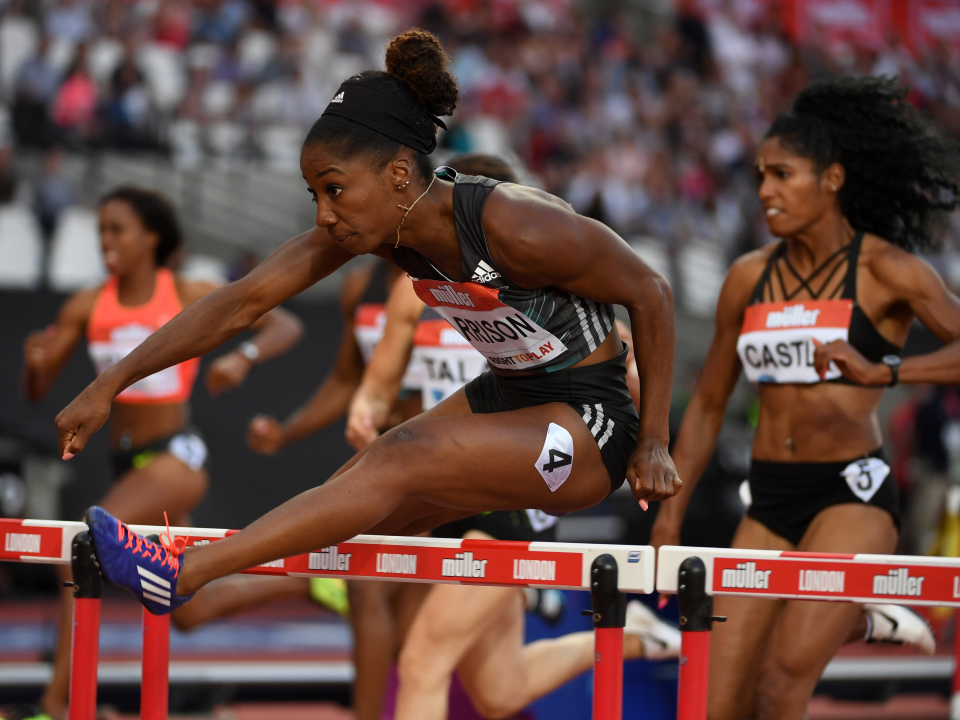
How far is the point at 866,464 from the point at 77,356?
6.49m

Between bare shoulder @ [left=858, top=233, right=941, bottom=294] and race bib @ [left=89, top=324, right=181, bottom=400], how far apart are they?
3.12m

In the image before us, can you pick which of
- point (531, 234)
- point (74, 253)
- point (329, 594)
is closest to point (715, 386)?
point (531, 234)

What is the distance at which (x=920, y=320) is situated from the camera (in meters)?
3.77

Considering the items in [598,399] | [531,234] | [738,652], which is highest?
[531,234]

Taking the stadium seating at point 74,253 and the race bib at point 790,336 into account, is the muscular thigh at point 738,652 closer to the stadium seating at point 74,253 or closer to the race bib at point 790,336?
the race bib at point 790,336

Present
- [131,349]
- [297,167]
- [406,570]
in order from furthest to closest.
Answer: [297,167] < [131,349] < [406,570]

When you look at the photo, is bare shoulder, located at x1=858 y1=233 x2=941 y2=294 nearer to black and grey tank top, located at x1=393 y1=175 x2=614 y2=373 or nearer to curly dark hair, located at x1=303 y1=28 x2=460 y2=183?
black and grey tank top, located at x1=393 y1=175 x2=614 y2=373

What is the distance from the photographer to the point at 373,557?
3105 mm

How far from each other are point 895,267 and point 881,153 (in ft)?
1.83

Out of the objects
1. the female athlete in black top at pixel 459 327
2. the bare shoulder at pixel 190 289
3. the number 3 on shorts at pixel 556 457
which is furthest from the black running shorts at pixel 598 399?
the bare shoulder at pixel 190 289

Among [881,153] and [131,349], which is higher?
[881,153]

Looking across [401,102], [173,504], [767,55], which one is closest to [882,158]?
[401,102]

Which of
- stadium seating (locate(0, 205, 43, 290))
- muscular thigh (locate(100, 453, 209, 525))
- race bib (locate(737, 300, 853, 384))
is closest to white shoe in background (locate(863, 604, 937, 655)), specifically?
race bib (locate(737, 300, 853, 384))

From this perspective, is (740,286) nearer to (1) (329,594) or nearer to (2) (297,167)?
(1) (329,594)
